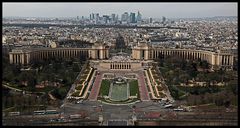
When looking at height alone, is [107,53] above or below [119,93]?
above

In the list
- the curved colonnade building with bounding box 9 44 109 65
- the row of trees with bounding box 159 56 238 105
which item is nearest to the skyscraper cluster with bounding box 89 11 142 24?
the curved colonnade building with bounding box 9 44 109 65

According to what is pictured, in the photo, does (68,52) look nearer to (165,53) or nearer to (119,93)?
(165,53)

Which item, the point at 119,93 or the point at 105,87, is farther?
the point at 105,87

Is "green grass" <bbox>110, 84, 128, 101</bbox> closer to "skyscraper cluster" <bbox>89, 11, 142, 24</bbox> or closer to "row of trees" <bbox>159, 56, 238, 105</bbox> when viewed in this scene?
"row of trees" <bbox>159, 56, 238, 105</bbox>

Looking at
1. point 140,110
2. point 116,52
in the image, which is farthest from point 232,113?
point 116,52

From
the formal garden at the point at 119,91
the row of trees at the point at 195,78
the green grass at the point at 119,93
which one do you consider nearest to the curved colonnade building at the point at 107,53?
the row of trees at the point at 195,78

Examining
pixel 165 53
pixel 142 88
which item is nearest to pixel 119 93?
pixel 142 88

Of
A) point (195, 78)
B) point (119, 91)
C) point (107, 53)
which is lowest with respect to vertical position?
point (119, 91)

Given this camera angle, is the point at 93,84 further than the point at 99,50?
No

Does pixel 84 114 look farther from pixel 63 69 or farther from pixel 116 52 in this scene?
pixel 116 52
